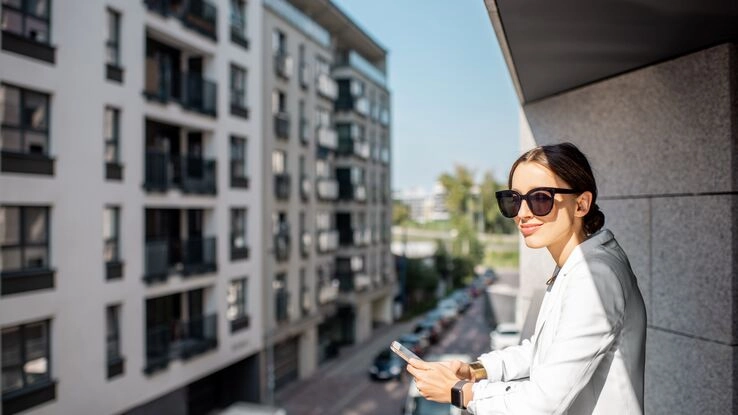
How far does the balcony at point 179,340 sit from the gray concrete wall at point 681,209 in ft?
43.1

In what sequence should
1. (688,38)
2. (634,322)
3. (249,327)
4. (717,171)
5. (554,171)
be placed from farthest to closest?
(249,327) → (717,171) → (688,38) → (554,171) → (634,322)

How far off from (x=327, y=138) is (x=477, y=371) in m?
24.9

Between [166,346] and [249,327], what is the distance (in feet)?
14.9

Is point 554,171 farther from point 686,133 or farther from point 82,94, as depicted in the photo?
point 82,94

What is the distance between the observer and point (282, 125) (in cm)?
2214

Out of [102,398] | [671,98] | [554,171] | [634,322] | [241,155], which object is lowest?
[102,398]

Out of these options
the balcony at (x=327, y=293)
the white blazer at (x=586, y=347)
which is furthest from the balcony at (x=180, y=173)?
the white blazer at (x=586, y=347)

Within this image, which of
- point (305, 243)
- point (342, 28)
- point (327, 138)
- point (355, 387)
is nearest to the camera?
point (355, 387)

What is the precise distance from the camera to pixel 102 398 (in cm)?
1282

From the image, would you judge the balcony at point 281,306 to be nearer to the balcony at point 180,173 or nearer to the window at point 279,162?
the window at point 279,162

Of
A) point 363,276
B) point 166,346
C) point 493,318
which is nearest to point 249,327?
point 166,346

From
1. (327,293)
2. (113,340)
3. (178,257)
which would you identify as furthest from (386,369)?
(113,340)

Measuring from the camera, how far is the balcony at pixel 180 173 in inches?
582

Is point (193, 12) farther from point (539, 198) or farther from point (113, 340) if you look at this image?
point (539, 198)
